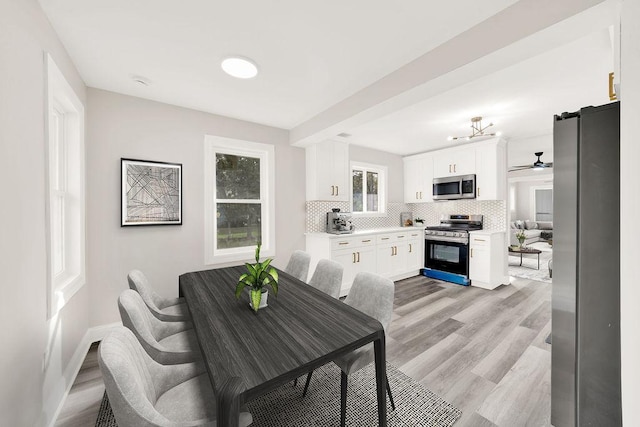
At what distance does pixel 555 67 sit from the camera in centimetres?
214

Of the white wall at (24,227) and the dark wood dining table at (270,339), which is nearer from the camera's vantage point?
the dark wood dining table at (270,339)

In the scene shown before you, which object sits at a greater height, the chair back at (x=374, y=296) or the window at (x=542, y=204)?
the window at (x=542, y=204)

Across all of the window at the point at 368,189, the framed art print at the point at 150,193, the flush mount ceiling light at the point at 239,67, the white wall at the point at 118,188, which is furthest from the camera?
the window at the point at 368,189

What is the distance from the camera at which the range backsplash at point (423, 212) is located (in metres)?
4.11

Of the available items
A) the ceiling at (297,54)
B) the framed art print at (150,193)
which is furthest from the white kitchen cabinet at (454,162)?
the framed art print at (150,193)

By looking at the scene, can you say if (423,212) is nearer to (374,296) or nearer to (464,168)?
(464,168)

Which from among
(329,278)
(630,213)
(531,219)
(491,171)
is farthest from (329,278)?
(531,219)

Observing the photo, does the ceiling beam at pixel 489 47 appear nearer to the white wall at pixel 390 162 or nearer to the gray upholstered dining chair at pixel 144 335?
the white wall at pixel 390 162

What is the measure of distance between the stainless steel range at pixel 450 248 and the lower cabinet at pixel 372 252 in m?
0.19

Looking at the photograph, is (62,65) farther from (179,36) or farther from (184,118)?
(184,118)

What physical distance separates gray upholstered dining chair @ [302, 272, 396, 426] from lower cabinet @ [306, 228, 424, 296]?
5.67 feet

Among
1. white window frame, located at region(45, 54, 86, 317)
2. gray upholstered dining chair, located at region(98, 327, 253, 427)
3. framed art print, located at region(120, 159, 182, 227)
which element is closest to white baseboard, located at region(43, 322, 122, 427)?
white window frame, located at region(45, 54, 86, 317)

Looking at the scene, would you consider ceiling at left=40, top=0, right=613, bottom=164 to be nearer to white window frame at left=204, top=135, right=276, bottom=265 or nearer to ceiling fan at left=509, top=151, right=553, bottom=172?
white window frame at left=204, top=135, right=276, bottom=265

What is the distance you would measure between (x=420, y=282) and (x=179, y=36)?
473 centimetres
